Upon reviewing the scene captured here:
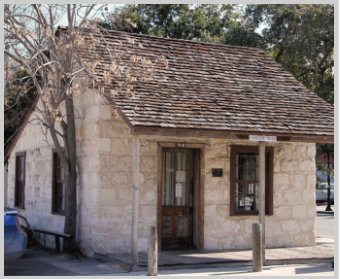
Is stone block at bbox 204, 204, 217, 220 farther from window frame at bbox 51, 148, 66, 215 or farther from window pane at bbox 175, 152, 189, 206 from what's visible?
window frame at bbox 51, 148, 66, 215

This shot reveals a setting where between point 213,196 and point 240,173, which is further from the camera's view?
point 240,173

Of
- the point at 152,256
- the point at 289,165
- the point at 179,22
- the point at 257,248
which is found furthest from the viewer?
the point at 179,22

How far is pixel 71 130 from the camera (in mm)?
12070

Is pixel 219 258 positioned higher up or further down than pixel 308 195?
further down

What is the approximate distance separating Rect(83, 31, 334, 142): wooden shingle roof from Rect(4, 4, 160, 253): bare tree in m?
0.43

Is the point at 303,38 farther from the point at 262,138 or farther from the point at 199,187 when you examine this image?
the point at 262,138

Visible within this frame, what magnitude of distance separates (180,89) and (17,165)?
25.1 feet

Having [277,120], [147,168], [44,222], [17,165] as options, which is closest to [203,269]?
[147,168]

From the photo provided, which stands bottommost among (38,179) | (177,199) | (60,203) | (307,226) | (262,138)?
(307,226)

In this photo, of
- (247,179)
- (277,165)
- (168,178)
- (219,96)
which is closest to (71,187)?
(168,178)

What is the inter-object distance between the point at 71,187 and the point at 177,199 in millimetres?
2527

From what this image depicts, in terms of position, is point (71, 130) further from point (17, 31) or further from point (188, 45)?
point (188, 45)

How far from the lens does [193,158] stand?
12328 millimetres

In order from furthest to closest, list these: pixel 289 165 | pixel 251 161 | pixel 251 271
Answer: pixel 289 165 < pixel 251 161 < pixel 251 271
